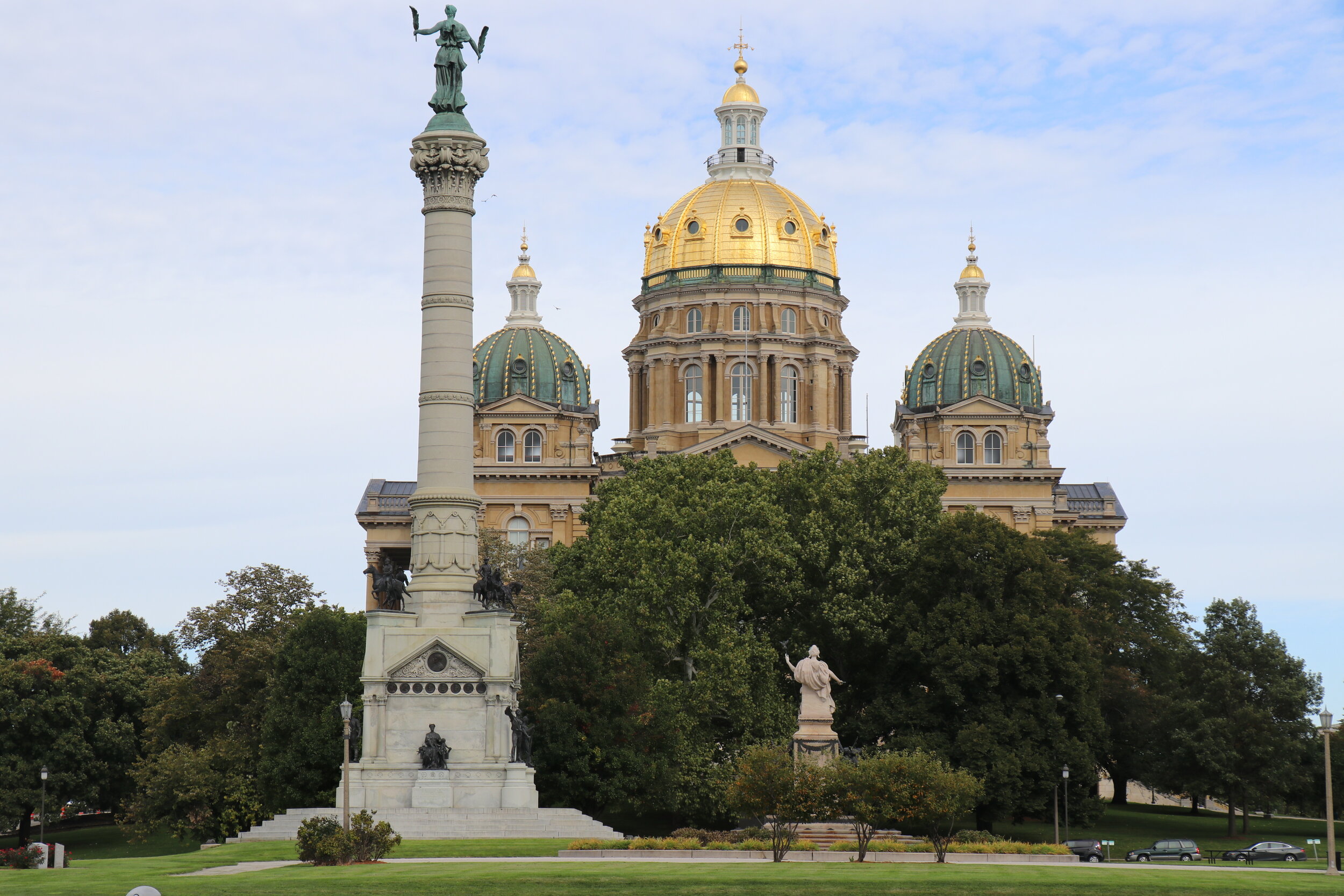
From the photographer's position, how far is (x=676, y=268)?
385 feet

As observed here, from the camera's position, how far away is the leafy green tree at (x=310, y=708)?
198 ft

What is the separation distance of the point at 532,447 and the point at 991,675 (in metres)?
51.9

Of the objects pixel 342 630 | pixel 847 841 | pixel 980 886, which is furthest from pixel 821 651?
pixel 980 886

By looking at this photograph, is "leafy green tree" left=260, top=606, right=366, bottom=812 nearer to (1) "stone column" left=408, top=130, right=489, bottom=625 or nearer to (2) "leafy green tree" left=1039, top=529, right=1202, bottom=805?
(1) "stone column" left=408, top=130, right=489, bottom=625

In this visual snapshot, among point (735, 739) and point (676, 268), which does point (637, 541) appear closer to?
point (735, 739)

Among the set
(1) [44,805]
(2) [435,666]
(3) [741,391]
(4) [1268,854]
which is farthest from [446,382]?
(3) [741,391]

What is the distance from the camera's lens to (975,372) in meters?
115

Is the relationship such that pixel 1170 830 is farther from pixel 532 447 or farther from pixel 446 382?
pixel 532 447

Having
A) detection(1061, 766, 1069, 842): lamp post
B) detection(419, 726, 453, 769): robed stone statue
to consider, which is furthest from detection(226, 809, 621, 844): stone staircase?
detection(1061, 766, 1069, 842): lamp post

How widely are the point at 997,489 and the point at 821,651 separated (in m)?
41.0

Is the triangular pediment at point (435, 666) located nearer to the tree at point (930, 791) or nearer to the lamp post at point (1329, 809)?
the tree at point (930, 791)

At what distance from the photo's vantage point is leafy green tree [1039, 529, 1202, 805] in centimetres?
7938

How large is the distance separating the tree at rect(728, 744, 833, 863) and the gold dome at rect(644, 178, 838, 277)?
71338 millimetres

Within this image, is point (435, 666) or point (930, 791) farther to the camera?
point (435, 666)
